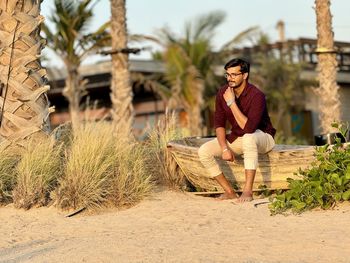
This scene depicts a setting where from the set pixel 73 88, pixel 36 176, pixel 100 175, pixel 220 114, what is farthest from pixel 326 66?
pixel 73 88

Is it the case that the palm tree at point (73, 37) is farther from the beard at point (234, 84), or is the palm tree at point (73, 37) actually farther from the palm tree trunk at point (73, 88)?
the beard at point (234, 84)

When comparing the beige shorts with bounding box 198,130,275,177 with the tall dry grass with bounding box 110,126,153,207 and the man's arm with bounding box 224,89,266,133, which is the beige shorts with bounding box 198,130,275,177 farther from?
the tall dry grass with bounding box 110,126,153,207

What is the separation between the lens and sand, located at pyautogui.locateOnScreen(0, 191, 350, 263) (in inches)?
266

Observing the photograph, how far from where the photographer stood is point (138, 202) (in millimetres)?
9188

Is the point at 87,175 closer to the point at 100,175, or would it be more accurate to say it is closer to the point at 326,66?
the point at 100,175

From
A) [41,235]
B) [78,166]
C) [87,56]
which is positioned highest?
[87,56]

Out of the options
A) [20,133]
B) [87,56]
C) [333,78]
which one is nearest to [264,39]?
[87,56]

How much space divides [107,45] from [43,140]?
15123mm

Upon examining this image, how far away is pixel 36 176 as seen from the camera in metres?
9.10

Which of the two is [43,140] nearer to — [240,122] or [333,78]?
[240,122]

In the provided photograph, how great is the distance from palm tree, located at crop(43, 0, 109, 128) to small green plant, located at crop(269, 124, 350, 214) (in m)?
16.4

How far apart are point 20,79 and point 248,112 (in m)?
2.85

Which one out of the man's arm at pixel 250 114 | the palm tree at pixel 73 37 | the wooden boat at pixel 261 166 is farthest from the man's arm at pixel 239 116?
the palm tree at pixel 73 37

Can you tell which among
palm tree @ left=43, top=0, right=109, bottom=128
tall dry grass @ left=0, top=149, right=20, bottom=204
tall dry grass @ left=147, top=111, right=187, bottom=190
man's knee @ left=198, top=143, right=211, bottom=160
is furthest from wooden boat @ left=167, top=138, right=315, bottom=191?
palm tree @ left=43, top=0, right=109, bottom=128
